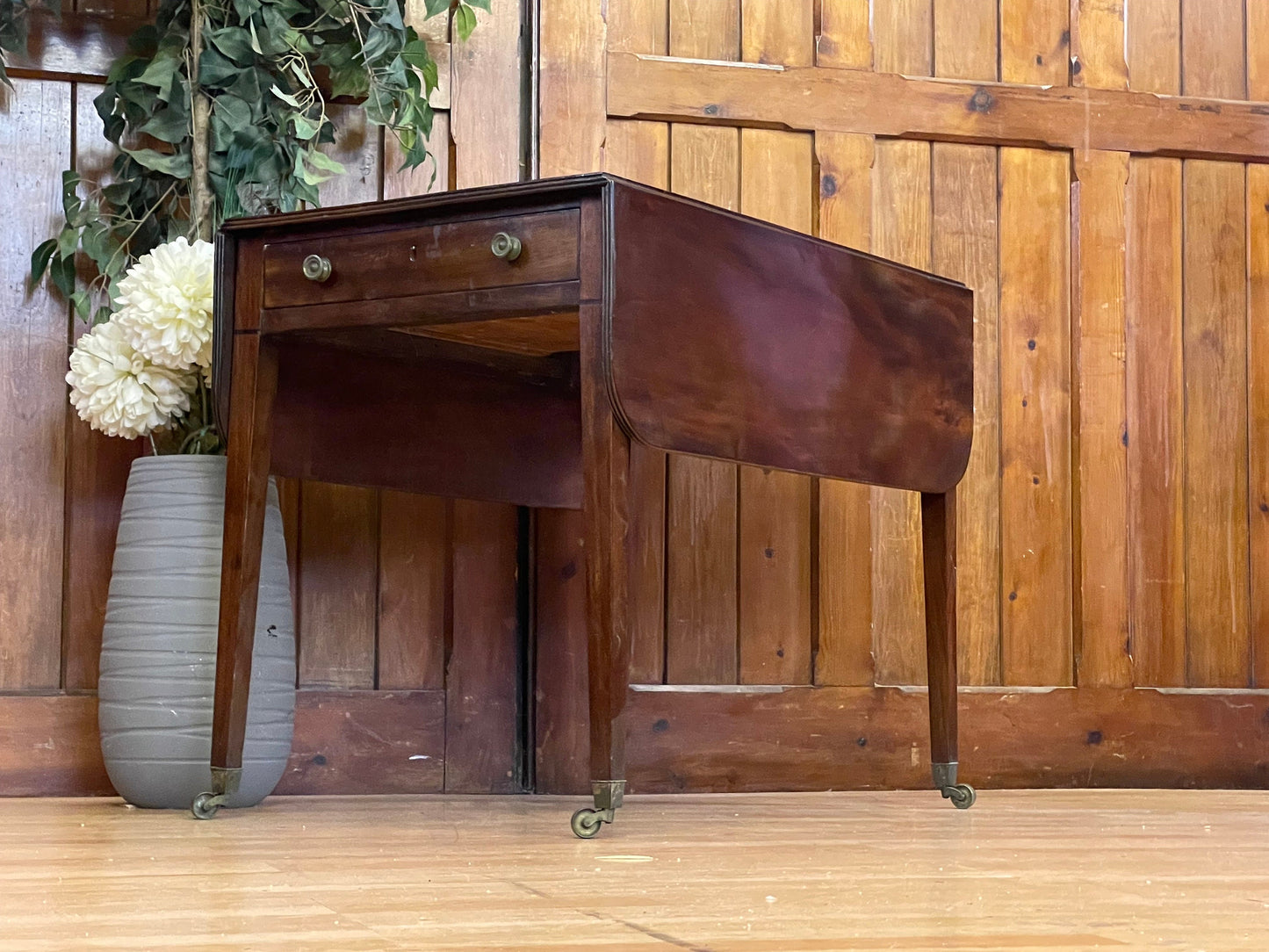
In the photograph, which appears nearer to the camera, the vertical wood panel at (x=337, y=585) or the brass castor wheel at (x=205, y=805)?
the brass castor wheel at (x=205, y=805)

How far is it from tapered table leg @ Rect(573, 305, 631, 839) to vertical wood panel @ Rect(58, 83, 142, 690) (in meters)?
0.95

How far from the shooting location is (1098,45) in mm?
2627

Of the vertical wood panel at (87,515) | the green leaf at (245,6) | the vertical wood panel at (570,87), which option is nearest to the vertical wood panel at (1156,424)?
the vertical wood panel at (570,87)

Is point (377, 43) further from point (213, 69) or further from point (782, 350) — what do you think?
point (782, 350)

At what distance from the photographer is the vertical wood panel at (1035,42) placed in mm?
2598

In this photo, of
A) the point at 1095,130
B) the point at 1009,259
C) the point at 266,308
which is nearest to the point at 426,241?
the point at 266,308

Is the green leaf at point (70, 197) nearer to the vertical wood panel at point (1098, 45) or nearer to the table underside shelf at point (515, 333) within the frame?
the table underside shelf at point (515, 333)

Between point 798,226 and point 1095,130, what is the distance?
0.57 meters

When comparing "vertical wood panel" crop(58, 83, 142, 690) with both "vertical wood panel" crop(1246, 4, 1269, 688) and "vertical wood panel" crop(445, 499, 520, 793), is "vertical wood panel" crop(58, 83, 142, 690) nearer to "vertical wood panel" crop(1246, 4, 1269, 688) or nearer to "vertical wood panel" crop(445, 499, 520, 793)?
"vertical wood panel" crop(445, 499, 520, 793)

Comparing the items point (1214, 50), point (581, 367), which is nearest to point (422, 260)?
point (581, 367)

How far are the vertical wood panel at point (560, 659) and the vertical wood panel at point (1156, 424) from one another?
38.1 inches

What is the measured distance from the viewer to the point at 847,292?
187 cm

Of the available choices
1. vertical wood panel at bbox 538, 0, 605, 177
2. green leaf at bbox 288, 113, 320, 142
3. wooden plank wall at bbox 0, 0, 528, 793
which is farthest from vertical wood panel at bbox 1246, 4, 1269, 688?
green leaf at bbox 288, 113, 320, 142

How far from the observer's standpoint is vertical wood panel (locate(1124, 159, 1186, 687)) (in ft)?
8.45
